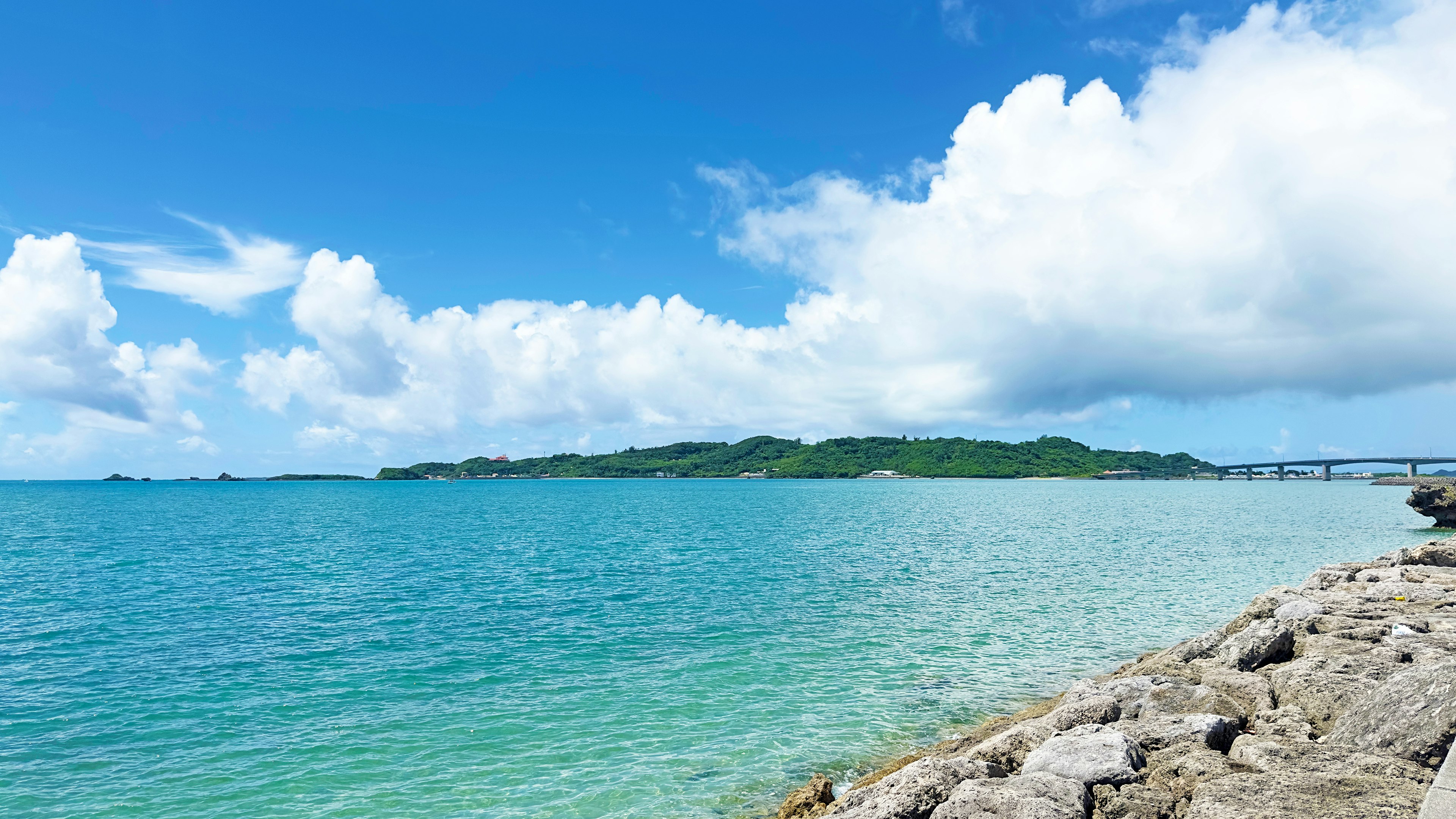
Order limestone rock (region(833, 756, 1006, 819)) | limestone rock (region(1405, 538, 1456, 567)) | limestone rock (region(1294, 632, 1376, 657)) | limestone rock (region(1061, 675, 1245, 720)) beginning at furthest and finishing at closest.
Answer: limestone rock (region(1405, 538, 1456, 567)), limestone rock (region(1294, 632, 1376, 657)), limestone rock (region(1061, 675, 1245, 720)), limestone rock (region(833, 756, 1006, 819))

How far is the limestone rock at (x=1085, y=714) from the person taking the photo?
1298 centimetres

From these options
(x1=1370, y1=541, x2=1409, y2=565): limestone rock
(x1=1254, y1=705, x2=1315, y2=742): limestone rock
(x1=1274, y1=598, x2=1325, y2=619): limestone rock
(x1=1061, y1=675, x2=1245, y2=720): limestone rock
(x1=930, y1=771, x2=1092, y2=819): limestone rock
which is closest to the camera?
(x1=930, y1=771, x2=1092, y2=819): limestone rock

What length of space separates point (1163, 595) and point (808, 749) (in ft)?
87.1

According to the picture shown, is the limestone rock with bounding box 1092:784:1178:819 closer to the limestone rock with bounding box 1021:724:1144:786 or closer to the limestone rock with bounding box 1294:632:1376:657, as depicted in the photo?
the limestone rock with bounding box 1021:724:1144:786

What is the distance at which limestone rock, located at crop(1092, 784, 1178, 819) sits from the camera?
909cm

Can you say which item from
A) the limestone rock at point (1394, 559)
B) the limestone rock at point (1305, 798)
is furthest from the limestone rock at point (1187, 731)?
the limestone rock at point (1394, 559)

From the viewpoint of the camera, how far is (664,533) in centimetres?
6856

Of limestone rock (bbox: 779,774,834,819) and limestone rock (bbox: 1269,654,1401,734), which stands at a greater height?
limestone rock (bbox: 1269,654,1401,734)

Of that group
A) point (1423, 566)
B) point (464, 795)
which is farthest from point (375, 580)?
point (1423, 566)

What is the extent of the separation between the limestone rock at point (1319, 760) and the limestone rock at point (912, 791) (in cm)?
323

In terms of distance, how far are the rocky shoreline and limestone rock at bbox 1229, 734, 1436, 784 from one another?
0.03 metres

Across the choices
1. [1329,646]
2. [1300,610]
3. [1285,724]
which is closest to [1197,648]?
[1329,646]

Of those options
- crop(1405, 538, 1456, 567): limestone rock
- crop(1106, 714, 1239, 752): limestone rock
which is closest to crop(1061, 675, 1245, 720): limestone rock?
crop(1106, 714, 1239, 752): limestone rock

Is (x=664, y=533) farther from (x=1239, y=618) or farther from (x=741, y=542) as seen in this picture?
(x=1239, y=618)
